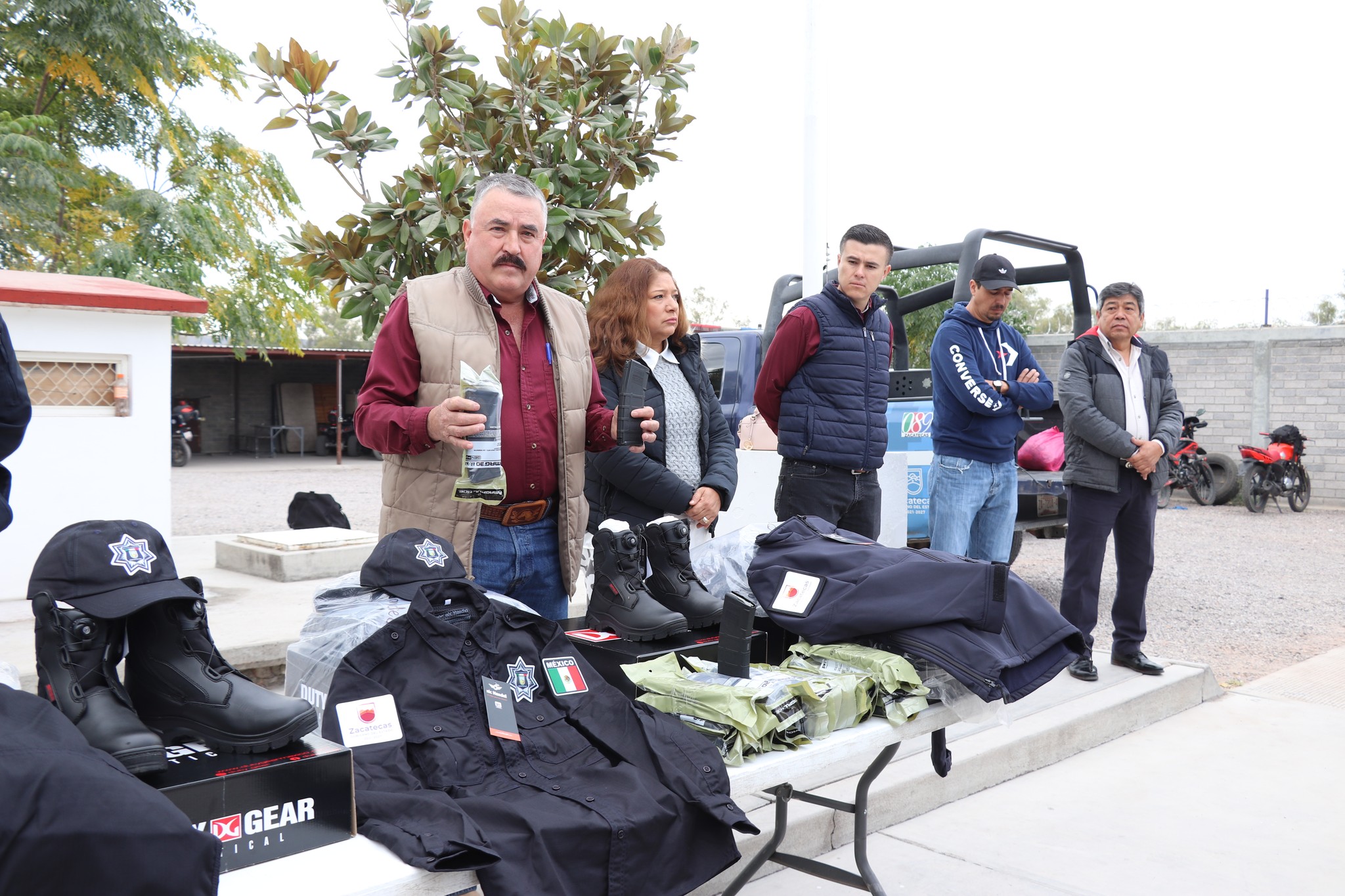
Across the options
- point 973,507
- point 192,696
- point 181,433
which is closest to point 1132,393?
point 973,507

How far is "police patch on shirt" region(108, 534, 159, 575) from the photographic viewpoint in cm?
145

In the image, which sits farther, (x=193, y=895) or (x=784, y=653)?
(x=784, y=653)

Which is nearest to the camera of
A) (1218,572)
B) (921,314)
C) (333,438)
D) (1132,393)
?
(1132,393)

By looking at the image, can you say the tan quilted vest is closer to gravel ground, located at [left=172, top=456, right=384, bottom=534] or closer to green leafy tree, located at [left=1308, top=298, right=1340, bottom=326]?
gravel ground, located at [left=172, top=456, right=384, bottom=534]

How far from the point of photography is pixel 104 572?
4.67 feet

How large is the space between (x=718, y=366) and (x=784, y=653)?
540cm

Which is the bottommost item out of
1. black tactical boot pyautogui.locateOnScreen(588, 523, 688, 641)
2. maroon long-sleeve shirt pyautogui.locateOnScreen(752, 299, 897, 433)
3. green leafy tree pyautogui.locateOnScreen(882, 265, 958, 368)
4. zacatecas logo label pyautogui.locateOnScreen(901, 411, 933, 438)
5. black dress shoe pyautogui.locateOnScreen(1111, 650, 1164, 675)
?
black dress shoe pyautogui.locateOnScreen(1111, 650, 1164, 675)

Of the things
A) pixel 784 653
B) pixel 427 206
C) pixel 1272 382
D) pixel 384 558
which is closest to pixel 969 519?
pixel 784 653

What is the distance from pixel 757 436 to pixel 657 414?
10.3 feet

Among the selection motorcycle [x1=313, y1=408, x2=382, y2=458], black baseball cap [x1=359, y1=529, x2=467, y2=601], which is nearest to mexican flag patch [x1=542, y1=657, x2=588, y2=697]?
black baseball cap [x1=359, y1=529, x2=467, y2=601]

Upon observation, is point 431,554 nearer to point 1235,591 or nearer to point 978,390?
point 978,390

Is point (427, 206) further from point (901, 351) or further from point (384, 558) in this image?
point (901, 351)

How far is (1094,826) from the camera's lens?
11.5 feet

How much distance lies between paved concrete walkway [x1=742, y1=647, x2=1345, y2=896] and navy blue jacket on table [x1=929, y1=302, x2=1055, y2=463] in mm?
1351
